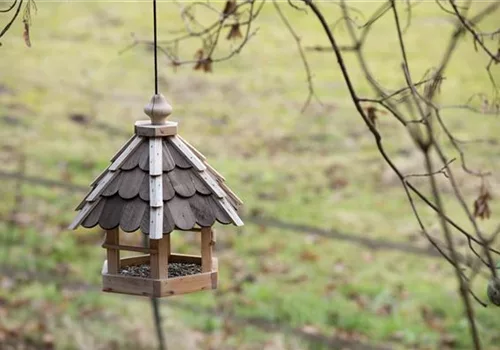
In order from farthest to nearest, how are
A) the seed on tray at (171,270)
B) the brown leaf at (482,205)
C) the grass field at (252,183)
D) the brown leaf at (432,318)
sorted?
the grass field at (252,183) → the brown leaf at (432,318) → the brown leaf at (482,205) → the seed on tray at (171,270)

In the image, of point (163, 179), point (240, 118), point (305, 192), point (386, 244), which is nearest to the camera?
point (163, 179)

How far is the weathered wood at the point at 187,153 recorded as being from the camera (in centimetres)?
139

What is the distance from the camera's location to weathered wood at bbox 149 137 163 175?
1.33 meters

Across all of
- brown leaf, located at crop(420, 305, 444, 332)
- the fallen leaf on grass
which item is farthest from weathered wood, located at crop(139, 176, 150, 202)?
brown leaf, located at crop(420, 305, 444, 332)

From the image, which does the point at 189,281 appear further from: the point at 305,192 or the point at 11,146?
the point at 11,146

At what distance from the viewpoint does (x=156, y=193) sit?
132cm

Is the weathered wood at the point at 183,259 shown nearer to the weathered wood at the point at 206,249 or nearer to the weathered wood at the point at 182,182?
the weathered wood at the point at 206,249

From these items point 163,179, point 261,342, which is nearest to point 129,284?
point 163,179

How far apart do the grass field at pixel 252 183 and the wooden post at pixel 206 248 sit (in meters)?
1.87

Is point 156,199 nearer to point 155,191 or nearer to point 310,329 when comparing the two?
point 155,191

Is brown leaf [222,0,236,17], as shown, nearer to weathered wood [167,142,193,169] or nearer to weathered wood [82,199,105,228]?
weathered wood [167,142,193,169]

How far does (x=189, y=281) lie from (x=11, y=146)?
2.98m

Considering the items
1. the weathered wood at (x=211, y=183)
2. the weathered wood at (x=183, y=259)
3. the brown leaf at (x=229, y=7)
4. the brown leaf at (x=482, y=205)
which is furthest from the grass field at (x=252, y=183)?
the weathered wood at (x=211, y=183)

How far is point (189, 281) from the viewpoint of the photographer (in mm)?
1413
